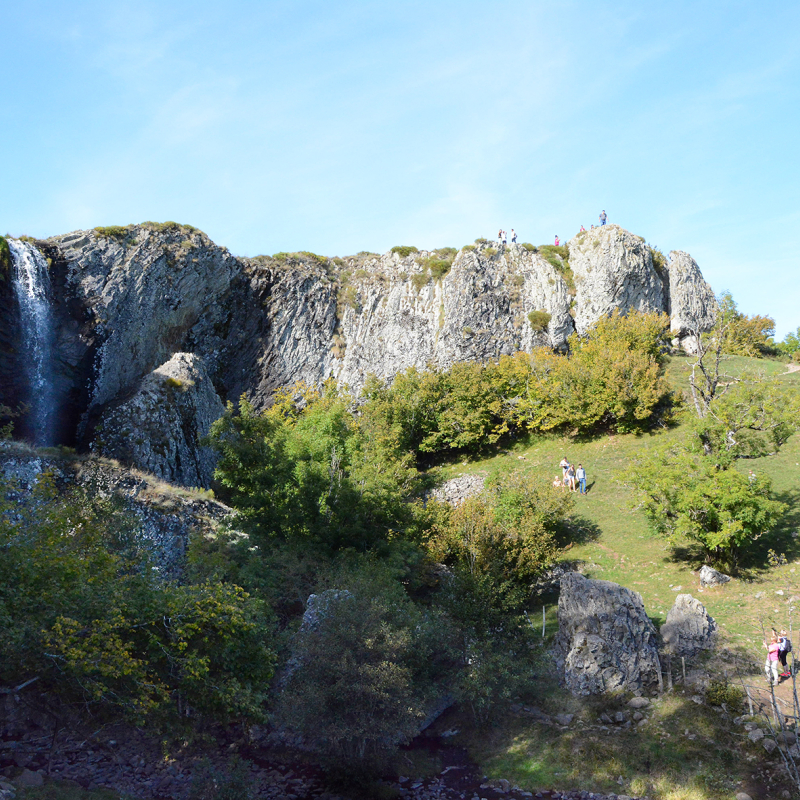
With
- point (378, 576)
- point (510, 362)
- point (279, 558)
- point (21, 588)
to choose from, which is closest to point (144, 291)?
point (510, 362)

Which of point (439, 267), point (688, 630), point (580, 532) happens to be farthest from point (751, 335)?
point (688, 630)

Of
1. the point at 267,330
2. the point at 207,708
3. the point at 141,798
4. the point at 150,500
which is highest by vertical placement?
the point at 267,330

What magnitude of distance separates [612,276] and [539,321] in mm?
5595

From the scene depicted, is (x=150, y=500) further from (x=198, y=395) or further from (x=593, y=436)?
(x=593, y=436)

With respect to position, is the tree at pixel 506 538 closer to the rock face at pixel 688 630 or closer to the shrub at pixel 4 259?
the rock face at pixel 688 630

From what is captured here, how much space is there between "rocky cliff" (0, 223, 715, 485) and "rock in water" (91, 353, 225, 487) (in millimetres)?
1308

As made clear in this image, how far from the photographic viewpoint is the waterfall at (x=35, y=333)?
2878 centimetres

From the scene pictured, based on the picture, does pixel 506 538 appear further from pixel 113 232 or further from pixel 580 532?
pixel 113 232

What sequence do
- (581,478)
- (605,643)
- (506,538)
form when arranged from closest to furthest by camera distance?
(605,643) → (506,538) → (581,478)

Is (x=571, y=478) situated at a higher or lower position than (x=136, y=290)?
lower

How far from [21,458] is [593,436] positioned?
80.8 feet

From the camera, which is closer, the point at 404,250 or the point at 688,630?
the point at 688,630

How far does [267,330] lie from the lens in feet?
139

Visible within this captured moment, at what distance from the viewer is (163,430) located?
2691 centimetres
